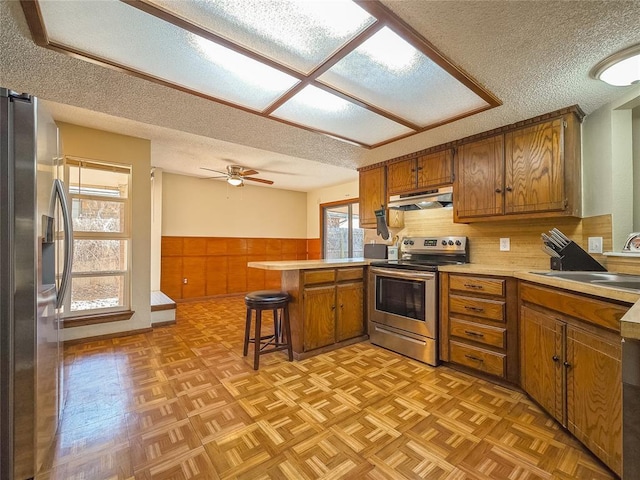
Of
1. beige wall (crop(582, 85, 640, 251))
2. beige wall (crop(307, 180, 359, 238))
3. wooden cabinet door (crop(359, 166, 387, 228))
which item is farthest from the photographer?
beige wall (crop(307, 180, 359, 238))

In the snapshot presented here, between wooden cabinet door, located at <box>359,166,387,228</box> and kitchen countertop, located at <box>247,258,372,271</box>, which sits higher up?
wooden cabinet door, located at <box>359,166,387,228</box>

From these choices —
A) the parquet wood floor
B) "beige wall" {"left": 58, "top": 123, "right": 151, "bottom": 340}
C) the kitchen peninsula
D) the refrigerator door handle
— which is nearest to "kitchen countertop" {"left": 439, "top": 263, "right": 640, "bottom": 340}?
the parquet wood floor

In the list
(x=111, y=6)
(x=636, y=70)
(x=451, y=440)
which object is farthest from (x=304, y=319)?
(x=636, y=70)

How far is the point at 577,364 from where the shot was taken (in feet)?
5.07

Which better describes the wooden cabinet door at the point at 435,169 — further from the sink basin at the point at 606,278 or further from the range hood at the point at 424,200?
the sink basin at the point at 606,278

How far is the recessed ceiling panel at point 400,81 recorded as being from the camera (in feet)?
5.07

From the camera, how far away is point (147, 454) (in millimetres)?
1500

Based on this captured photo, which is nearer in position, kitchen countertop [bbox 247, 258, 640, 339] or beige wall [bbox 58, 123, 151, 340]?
kitchen countertop [bbox 247, 258, 640, 339]

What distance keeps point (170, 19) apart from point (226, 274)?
5112 millimetres

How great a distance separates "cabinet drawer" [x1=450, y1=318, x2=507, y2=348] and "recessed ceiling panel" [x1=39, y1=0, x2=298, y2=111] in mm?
2332

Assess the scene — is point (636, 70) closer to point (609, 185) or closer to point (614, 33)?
point (614, 33)

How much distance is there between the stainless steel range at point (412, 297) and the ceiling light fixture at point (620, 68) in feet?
5.32

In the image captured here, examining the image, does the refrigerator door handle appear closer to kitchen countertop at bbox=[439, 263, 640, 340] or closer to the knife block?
kitchen countertop at bbox=[439, 263, 640, 340]

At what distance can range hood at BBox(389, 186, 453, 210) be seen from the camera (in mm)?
2918
